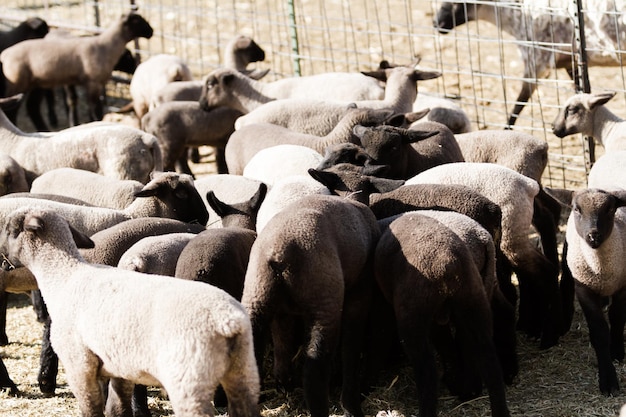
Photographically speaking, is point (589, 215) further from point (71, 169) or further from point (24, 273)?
point (71, 169)

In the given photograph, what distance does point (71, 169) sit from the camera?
877 cm

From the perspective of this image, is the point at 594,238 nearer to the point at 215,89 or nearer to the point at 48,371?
the point at 48,371

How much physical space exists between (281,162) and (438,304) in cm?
278

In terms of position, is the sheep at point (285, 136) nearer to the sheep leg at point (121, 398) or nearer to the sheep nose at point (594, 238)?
the sheep nose at point (594, 238)

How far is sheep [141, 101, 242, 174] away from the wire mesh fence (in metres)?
1.80

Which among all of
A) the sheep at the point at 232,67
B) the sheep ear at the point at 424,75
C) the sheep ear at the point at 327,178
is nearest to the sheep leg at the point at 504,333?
the sheep ear at the point at 327,178

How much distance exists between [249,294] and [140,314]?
2.72 feet

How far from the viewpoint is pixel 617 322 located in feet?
22.1

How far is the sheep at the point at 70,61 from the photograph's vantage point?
42.7ft

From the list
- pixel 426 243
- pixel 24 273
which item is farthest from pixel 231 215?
pixel 426 243

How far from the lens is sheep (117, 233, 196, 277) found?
617 cm

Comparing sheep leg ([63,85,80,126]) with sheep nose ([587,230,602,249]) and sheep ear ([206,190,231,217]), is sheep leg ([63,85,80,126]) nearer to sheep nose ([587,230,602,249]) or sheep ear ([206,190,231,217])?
sheep ear ([206,190,231,217])

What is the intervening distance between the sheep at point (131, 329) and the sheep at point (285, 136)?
3251mm

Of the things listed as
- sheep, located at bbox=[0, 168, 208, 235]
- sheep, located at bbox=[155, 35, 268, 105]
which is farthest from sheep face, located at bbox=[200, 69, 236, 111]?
sheep, located at bbox=[0, 168, 208, 235]
